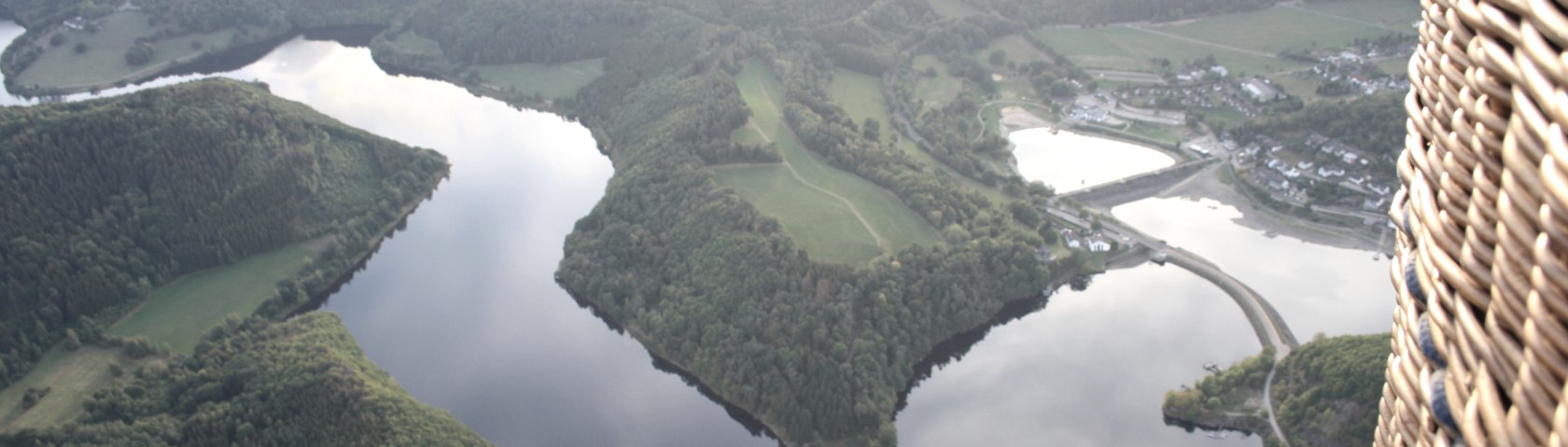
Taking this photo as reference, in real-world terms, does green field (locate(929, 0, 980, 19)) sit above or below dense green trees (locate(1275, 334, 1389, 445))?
below

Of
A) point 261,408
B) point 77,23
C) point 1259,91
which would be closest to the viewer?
point 261,408

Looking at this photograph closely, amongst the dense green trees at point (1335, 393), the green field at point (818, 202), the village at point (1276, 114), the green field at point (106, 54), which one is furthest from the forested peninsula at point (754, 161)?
the dense green trees at point (1335, 393)

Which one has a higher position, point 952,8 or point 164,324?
point 164,324

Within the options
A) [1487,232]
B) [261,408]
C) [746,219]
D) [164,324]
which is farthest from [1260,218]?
[1487,232]

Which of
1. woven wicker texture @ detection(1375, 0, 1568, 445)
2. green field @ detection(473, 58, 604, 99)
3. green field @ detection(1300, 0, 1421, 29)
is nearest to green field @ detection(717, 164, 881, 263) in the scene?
green field @ detection(473, 58, 604, 99)

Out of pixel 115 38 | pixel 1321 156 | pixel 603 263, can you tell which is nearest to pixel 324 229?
pixel 603 263

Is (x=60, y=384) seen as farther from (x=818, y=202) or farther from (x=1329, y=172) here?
(x=1329, y=172)

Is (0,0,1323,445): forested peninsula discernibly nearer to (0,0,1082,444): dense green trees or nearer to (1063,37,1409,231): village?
(0,0,1082,444): dense green trees
